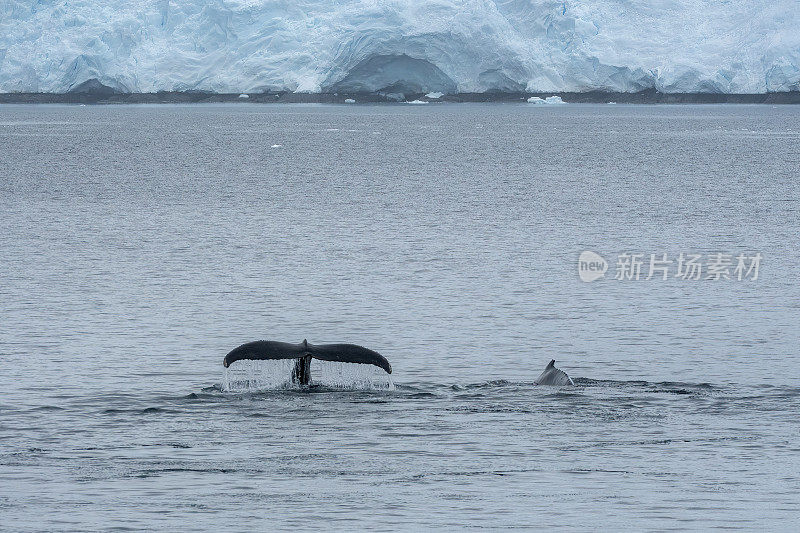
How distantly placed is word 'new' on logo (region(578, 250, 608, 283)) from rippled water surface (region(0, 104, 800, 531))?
1.47 ft

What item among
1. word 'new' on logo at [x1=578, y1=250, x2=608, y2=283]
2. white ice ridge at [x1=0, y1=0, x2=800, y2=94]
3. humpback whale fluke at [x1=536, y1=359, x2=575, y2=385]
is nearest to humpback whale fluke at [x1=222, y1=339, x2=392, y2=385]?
humpback whale fluke at [x1=536, y1=359, x2=575, y2=385]

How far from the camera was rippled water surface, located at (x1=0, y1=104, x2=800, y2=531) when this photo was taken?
50.9 ft

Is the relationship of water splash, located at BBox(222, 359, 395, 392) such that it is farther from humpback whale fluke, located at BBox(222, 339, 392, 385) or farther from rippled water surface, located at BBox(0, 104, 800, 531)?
humpback whale fluke, located at BBox(222, 339, 392, 385)

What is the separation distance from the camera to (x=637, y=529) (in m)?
14.3

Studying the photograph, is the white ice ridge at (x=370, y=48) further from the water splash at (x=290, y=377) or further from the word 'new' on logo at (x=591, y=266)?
the water splash at (x=290, y=377)

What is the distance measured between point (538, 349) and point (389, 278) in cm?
→ 987

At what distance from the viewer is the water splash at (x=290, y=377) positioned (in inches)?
852

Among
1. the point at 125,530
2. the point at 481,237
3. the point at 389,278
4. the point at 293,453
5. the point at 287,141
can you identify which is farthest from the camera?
the point at 287,141

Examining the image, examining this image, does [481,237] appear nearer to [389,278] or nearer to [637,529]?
[389,278]

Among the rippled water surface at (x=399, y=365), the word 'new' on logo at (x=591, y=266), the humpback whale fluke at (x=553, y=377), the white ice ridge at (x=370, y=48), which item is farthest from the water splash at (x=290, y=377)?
the white ice ridge at (x=370, y=48)

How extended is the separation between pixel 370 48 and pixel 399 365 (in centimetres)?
13708

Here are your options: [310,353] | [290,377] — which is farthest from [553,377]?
[310,353]

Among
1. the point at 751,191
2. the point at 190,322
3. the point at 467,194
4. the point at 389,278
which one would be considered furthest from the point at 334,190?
the point at 190,322

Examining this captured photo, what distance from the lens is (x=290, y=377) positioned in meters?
21.7
